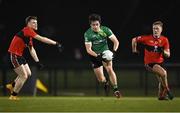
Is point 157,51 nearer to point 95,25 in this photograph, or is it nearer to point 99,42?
point 99,42

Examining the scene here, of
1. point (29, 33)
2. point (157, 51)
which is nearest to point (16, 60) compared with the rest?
point (29, 33)

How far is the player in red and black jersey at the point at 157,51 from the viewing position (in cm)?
1983

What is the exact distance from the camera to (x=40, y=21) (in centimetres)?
4169

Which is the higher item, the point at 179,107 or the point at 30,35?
the point at 30,35

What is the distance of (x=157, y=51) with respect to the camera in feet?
66.0

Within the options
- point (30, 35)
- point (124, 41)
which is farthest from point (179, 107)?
point (124, 41)

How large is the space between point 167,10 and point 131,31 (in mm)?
5588

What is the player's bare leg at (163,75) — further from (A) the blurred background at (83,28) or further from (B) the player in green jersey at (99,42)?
(A) the blurred background at (83,28)

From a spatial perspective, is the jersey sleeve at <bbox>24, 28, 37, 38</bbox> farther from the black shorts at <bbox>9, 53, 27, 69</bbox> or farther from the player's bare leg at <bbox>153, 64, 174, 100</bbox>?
the player's bare leg at <bbox>153, 64, 174, 100</bbox>

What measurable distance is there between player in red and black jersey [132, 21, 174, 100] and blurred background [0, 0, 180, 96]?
7959mm

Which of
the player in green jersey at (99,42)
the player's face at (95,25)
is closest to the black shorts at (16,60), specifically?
the player in green jersey at (99,42)

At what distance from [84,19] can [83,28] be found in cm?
145

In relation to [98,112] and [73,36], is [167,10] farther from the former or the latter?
[98,112]

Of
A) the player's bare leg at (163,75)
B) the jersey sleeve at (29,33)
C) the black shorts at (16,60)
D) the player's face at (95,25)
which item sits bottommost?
the player's bare leg at (163,75)
